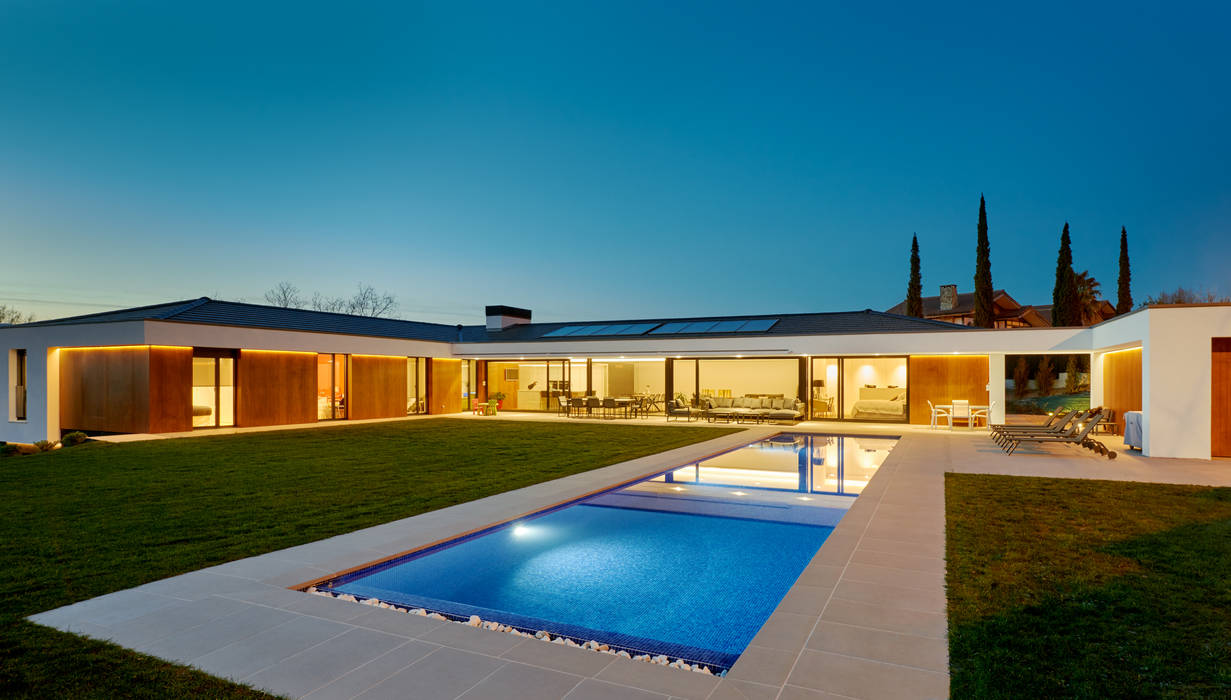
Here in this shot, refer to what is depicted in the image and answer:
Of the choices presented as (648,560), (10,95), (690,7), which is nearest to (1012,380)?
(690,7)

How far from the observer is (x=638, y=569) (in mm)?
5566

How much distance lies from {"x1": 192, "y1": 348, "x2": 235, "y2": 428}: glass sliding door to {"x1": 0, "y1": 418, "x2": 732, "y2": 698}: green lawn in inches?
86.3

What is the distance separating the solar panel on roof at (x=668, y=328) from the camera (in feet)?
76.5

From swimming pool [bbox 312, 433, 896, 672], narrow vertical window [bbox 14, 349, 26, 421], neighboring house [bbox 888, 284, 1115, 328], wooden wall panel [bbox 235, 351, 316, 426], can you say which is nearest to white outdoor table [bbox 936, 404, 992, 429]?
swimming pool [bbox 312, 433, 896, 672]

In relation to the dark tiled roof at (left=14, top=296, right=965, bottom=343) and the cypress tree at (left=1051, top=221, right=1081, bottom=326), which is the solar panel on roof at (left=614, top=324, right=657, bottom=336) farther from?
the cypress tree at (left=1051, top=221, right=1081, bottom=326)

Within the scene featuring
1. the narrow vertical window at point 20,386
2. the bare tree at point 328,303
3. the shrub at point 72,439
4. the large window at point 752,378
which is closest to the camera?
the shrub at point 72,439

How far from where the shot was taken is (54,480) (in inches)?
372

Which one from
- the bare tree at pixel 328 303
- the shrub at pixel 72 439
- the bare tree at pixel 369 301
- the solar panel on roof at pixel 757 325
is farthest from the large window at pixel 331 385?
the bare tree at pixel 369 301

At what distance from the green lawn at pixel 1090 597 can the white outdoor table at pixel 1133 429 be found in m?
5.85

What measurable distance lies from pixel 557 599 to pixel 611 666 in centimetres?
158

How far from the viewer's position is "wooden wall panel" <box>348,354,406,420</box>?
21.0 meters

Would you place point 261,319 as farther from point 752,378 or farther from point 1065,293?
point 1065,293

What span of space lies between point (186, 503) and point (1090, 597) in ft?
29.3

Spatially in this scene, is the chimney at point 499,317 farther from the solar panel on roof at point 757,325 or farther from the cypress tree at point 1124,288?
the cypress tree at point 1124,288
